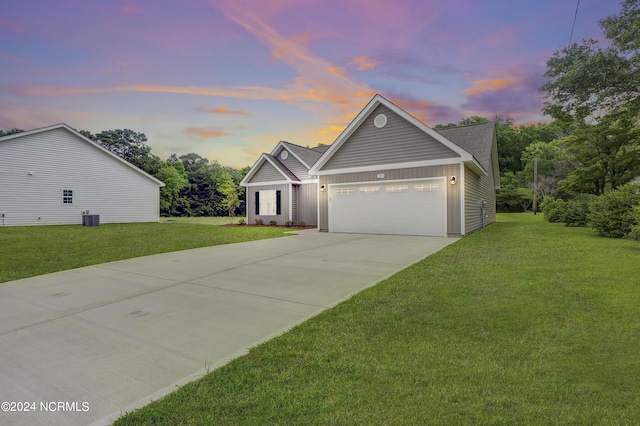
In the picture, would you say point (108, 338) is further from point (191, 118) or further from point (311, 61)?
point (191, 118)

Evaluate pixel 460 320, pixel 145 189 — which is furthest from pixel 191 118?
pixel 460 320

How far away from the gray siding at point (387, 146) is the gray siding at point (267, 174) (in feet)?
20.4

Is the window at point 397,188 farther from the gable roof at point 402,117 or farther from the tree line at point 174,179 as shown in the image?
the tree line at point 174,179

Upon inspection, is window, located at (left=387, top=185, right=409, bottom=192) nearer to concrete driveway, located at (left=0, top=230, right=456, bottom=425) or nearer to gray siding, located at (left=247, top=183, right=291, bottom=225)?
concrete driveway, located at (left=0, top=230, right=456, bottom=425)

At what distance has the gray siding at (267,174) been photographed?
19800 mm

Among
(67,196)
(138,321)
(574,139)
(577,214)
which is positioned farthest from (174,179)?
(574,139)

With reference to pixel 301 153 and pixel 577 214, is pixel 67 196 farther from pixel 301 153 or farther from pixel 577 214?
pixel 577 214

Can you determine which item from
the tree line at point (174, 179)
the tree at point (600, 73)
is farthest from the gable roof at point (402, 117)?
the tree line at point (174, 179)

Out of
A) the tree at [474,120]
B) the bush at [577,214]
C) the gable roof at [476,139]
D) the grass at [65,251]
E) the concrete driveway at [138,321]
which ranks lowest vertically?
the concrete driveway at [138,321]

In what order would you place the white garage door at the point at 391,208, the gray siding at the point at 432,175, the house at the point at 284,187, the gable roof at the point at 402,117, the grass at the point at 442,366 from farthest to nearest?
the house at the point at 284,187 → the white garage door at the point at 391,208 → the gray siding at the point at 432,175 → the gable roof at the point at 402,117 → the grass at the point at 442,366

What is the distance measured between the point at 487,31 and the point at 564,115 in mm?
4580

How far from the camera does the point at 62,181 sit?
59.5 feet

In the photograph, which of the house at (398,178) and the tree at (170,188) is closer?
the house at (398,178)

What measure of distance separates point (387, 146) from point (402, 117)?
4.17 feet
